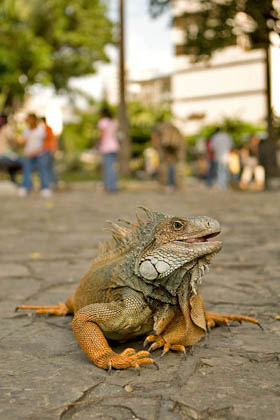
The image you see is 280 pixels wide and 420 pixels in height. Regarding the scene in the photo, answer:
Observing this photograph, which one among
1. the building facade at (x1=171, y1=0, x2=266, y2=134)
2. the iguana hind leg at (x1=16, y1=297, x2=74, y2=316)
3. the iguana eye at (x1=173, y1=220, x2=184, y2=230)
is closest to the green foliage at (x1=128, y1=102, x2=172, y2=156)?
the building facade at (x1=171, y1=0, x2=266, y2=134)

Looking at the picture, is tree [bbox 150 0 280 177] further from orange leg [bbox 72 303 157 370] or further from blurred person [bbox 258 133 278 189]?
orange leg [bbox 72 303 157 370]

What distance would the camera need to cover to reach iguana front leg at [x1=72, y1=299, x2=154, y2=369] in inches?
103

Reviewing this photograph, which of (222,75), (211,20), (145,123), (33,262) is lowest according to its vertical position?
(33,262)

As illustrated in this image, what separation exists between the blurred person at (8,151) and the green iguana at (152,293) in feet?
42.5

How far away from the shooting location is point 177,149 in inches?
605

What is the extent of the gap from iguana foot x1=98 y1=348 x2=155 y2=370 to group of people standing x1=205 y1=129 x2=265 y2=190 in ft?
49.1

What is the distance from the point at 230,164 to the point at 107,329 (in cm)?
1711

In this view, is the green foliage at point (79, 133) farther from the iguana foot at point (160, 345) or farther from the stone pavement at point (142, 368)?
the iguana foot at point (160, 345)

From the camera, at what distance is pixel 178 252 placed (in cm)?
256

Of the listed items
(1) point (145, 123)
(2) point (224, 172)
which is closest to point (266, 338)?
(2) point (224, 172)

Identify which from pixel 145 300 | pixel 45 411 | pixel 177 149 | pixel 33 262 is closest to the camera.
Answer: pixel 45 411

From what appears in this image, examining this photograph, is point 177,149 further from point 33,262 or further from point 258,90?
point 258,90

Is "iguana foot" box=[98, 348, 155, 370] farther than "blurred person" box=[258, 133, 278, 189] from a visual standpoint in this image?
No

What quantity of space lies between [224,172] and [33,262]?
1296 cm
